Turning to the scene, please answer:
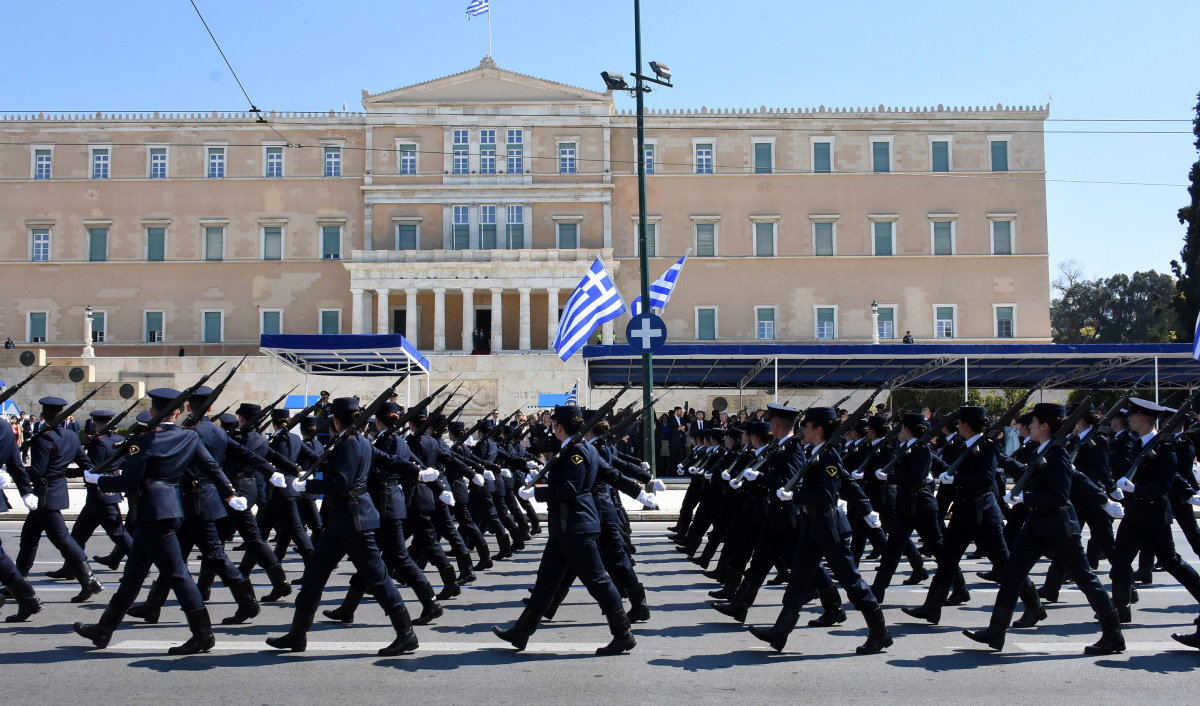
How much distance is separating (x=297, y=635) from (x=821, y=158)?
159ft

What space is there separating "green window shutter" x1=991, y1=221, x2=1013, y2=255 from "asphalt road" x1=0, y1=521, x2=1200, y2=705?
4585cm

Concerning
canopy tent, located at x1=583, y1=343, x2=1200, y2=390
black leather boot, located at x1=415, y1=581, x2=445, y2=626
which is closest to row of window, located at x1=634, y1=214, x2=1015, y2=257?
canopy tent, located at x1=583, y1=343, x2=1200, y2=390

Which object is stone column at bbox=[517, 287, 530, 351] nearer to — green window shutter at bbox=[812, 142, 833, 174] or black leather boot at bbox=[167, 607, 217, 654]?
green window shutter at bbox=[812, 142, 833, 174]

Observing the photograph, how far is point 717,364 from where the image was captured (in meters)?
28.8

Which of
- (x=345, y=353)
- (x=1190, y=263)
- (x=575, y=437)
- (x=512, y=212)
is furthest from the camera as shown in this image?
(x=512, y=212)

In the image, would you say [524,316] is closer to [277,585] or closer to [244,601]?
[277,585]

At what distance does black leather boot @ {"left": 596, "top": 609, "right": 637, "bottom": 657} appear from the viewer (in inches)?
291

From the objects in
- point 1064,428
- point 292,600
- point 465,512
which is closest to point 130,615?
point 292,600

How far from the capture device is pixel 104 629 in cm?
735

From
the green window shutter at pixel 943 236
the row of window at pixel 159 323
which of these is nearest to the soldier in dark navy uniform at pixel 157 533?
the row of window at pixel 159 323

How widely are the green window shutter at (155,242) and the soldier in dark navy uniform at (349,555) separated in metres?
49.2

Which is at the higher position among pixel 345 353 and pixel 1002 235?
pixel 1002 235

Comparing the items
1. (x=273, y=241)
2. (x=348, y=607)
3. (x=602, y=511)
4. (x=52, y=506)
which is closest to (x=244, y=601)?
(x=348, y=607)

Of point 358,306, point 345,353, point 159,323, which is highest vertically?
point 358,306
